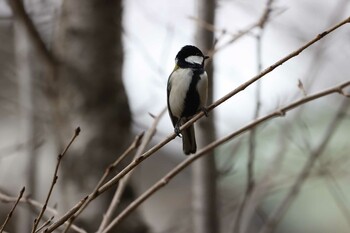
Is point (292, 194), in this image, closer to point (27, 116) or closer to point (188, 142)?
point (188, 142)

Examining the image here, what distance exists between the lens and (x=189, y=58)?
1906 mm

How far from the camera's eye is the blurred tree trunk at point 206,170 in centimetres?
205

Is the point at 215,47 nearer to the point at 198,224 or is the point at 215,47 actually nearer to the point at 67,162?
the point at 198,224

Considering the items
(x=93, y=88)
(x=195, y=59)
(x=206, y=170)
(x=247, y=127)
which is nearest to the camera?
(x=247, y=127)

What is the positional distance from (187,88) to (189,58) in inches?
3.6

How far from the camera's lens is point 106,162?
248 centimetres

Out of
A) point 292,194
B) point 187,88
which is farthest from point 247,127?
point 292,194

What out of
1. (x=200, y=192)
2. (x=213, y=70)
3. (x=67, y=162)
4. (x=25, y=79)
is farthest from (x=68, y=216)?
(x=25, y=79)

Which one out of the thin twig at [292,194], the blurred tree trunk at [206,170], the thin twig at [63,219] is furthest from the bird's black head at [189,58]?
the thin twig at [63,219]

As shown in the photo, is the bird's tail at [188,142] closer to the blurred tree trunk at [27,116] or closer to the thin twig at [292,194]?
the thin twig at [292,194]

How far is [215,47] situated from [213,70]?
19cm

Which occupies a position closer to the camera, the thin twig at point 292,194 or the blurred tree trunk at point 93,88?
the thin twig at point 292,194

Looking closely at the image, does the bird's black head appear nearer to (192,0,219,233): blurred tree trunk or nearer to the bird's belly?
the bird's belly

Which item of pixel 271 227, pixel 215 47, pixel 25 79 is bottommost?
pixel 271 227
